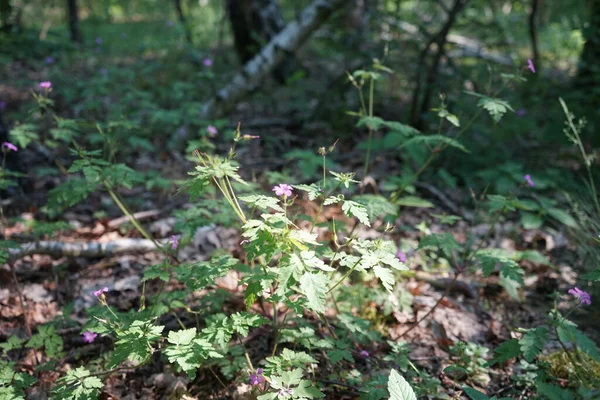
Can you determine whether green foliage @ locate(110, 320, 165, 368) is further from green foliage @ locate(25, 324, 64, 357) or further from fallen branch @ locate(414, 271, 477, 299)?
fallen branch @ locate(414, 271, 477, 299)

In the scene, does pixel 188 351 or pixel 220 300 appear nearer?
pixel 188 351

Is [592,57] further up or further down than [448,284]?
further up

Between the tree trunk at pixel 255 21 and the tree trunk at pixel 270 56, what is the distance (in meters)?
1.26

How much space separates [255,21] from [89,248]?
15.0 ft

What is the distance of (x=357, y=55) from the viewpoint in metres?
4.64

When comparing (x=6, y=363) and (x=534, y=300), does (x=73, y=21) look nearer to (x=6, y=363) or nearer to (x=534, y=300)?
(x=6, y=363)

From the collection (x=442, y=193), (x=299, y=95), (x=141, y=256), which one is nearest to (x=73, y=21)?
(x=299, y=95)

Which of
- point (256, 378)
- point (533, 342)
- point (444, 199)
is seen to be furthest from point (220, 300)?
point (444, 199)

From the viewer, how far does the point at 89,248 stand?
10.4ft

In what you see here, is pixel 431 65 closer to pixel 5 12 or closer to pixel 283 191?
pixel 283 191

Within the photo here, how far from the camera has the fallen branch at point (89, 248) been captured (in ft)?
10.0

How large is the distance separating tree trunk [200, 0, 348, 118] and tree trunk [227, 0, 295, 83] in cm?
126

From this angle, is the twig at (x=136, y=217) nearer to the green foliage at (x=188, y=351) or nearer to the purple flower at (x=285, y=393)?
the green foliage at (x=188, y=351)

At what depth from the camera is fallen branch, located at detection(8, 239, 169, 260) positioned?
10.0ft
